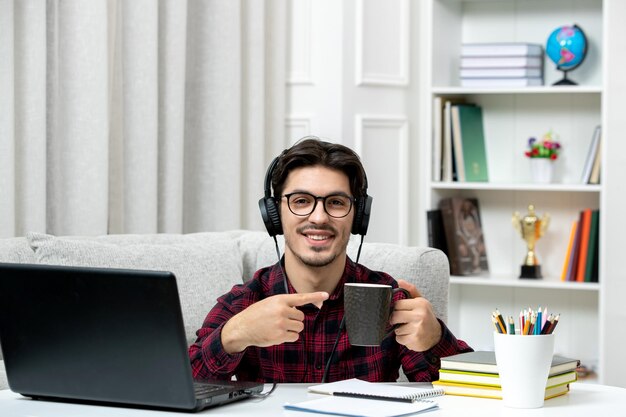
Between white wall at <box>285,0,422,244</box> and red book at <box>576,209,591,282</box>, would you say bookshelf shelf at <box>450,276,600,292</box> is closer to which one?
red book at <box>576,209,591,282</box>

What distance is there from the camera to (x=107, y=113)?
2816mm

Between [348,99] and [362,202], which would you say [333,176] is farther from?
[348,99]

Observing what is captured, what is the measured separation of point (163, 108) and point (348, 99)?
30.8 inches

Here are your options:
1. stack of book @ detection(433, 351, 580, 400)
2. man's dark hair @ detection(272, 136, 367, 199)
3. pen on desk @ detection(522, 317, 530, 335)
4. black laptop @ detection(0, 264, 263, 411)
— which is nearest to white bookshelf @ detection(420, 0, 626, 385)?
man's dark hair @ detection(272, 136, 367, 199)

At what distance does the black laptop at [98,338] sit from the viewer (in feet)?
4.24

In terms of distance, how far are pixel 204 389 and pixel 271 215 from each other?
531mm

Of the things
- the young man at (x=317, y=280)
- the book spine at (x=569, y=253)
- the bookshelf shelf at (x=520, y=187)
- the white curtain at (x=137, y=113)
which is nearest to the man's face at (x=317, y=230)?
the young man at (x=317, y=280)

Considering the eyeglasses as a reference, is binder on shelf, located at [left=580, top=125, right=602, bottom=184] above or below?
above

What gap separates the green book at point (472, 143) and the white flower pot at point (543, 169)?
21 centimetres

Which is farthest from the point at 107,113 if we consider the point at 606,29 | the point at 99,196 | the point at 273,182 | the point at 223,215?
the point at 606,29

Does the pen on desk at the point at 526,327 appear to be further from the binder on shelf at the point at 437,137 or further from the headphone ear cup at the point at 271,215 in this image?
the binder on shelf at the point at 437,137

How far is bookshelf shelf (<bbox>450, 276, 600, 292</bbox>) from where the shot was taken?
3594mm

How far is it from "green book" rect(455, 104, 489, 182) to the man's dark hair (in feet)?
6.52

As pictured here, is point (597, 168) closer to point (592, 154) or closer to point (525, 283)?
point (592, 154)
